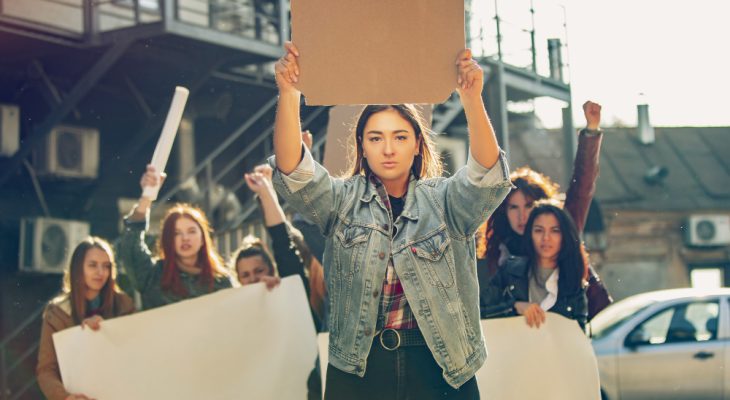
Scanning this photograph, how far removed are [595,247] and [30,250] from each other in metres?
11.9

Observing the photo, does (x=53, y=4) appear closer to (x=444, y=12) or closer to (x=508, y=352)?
(x=508, y=352)

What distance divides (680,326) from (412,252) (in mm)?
6445

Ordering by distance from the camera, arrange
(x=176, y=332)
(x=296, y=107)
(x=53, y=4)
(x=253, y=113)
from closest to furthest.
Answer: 1. (x=296, y=107)
2. (x=176, y=332)
3. (x=53, y=4)
4. (x=253, y=113)

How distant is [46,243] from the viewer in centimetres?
1135

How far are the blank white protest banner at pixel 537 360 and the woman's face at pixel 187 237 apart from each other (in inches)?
67.2

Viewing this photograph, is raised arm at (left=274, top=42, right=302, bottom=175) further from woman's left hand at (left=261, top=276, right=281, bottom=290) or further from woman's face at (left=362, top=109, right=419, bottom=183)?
woman's left hand at (left=261, top=276, right=281, bottom=290)

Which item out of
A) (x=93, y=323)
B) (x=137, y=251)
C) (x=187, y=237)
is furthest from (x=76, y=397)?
(x=187, y=237)

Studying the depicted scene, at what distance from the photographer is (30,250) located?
11.3 m

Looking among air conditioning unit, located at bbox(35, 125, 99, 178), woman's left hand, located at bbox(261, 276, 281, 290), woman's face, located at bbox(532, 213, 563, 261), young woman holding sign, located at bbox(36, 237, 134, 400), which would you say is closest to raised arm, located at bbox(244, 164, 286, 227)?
woman's left hand, located at bbox(261, 276, 281, 290)

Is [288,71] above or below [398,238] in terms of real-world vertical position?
above

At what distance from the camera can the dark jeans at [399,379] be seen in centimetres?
311

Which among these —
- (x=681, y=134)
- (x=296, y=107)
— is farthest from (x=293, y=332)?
(x=681, y=134)

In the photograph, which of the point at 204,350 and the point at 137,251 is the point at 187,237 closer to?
the point at 137,251

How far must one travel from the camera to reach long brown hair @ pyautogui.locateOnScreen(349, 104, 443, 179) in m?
3.34
